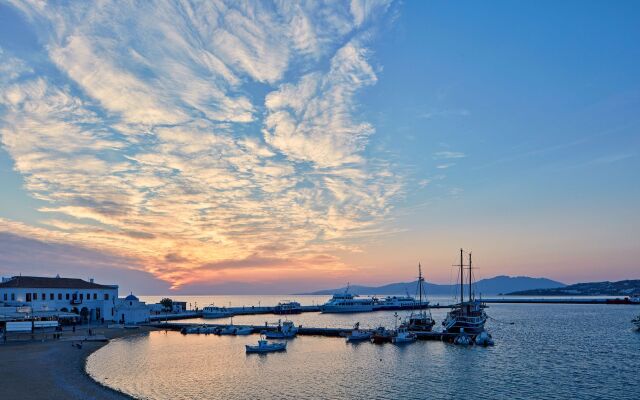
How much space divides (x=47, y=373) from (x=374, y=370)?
31847 mm

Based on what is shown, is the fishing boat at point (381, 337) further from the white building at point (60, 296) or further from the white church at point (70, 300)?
the white building at point (60, 296)

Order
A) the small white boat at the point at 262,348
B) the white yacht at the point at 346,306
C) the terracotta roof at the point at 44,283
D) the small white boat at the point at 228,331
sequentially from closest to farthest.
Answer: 1. the small white boat at the point at 262,348
2. the terracotta roof at the point at 44,283
3. the small white boat at the point at 228,331
4. the white yacht at the point at 346,306

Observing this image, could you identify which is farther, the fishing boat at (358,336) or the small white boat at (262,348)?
the fishing boat at (358,336)

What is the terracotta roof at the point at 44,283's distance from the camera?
294 feet

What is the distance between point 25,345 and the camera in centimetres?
6209

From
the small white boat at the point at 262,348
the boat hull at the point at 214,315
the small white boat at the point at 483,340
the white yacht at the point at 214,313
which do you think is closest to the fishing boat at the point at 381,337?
the small white boat at the point at 483,340

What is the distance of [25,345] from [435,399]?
53.3 meters

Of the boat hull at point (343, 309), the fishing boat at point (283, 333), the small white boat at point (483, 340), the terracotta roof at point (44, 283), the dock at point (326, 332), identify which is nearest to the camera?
the small white boat at point (483, 340)

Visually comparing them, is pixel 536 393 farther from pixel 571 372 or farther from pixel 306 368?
pixel 306 368

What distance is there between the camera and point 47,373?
4431 centimetres

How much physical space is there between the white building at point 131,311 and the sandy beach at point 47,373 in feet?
111

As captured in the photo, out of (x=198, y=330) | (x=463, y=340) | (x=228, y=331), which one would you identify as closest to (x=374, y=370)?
(x=463, y=340)

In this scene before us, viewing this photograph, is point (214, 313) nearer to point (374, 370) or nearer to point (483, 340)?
point (483, 340)

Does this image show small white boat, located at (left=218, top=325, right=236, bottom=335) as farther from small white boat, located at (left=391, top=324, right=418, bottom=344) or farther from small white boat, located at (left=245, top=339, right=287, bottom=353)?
small white boat, located at (left=391, top=324, right=418, bottom=344)
